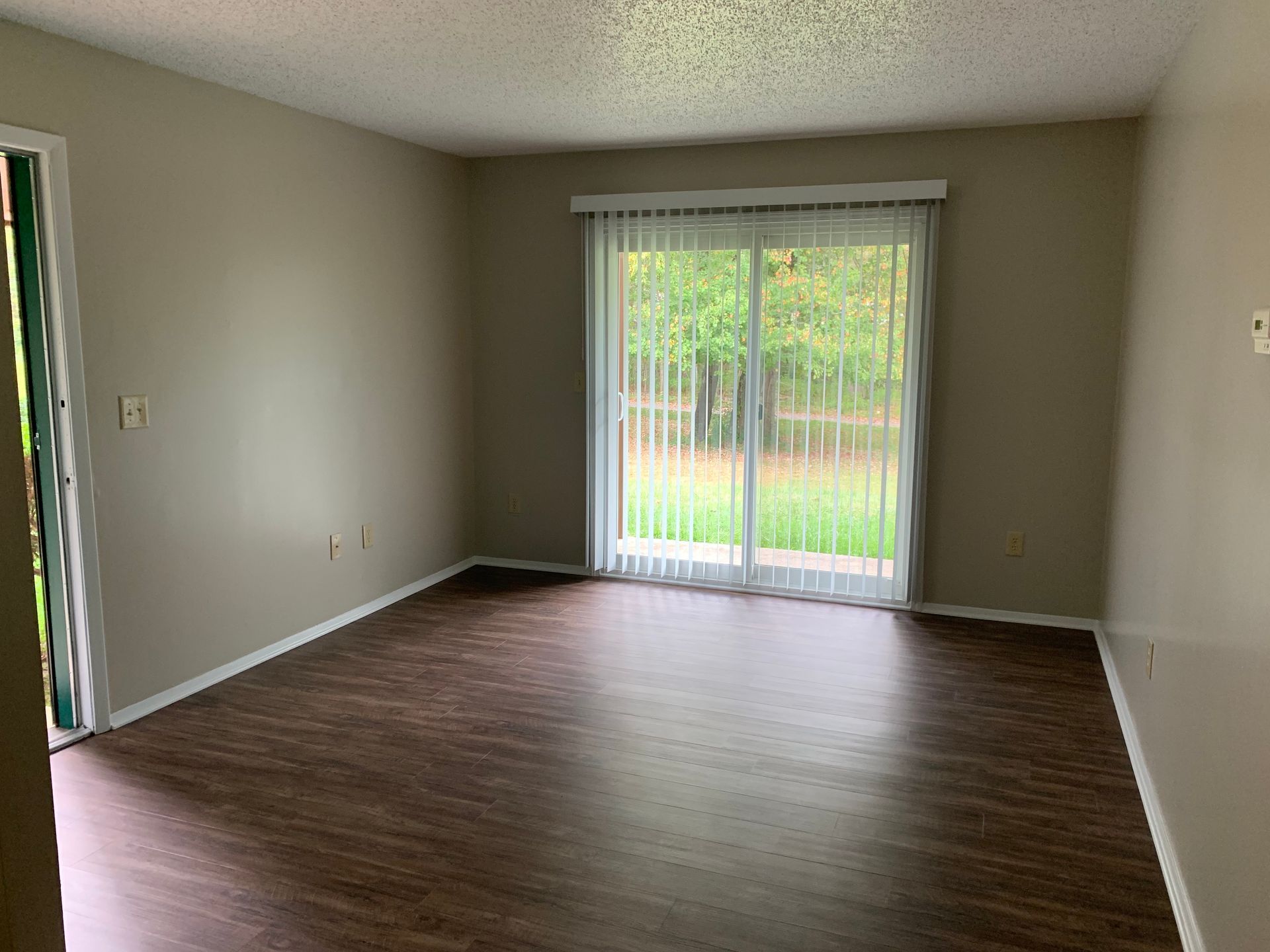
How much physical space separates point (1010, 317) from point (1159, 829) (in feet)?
8.09

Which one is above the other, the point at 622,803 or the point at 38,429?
the point at 38,429

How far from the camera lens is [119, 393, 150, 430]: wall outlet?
313 cm

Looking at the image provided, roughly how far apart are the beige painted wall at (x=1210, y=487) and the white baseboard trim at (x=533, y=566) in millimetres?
→ 2807

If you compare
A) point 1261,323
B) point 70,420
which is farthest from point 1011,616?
point 70,420

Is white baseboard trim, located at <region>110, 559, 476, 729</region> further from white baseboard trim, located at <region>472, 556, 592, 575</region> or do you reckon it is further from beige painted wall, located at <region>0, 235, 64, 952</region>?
beige painted wall, located at <region>0, 235, 64, 952</region>

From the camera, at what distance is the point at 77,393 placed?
9.74 feet

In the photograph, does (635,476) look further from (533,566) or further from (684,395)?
(533,566)

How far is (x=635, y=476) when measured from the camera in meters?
4.96

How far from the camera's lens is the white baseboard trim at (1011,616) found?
430 cm

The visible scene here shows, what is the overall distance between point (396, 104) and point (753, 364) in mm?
2046

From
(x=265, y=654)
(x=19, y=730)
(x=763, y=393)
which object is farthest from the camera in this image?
(x=763, y=393)

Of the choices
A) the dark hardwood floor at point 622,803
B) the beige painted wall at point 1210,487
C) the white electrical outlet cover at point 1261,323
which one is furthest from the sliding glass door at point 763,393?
the white electrical outlet cover at point 1261,323

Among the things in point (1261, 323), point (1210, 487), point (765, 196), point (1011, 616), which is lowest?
point (1011, 616)

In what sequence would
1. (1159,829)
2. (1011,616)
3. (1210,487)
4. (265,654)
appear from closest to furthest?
(1210,487)
(1159,829)
(265,654)
(1011,616)
